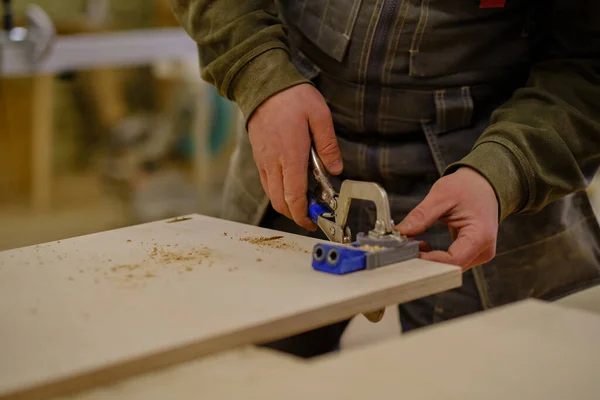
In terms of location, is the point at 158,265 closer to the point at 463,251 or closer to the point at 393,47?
the point at 463,251

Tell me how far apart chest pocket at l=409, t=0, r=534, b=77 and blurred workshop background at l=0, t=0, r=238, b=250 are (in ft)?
8.18

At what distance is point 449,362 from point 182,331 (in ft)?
1.00

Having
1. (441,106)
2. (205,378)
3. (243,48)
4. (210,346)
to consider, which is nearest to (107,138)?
(243,48)

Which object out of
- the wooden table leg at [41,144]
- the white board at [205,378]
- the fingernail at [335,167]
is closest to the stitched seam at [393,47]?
the fingernail at [335,167]

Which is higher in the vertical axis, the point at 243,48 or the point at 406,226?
the point at 243,48

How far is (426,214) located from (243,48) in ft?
1.67

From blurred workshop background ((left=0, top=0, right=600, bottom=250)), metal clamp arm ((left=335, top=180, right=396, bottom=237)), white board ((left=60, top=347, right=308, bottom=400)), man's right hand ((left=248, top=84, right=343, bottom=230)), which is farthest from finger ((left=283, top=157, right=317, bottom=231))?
blurred workshop background ((left=0, top=0, right=600, bottom=250))

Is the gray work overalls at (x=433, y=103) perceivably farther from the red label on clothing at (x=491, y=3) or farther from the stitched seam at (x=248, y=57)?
the stitched seam at (x=248, y=57)

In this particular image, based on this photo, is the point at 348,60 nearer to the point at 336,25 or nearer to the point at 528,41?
the point at 336,25

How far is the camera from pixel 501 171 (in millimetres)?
1365

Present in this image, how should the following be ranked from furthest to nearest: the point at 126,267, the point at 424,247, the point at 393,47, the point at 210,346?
the point at 393,47 < the point at 424,247 < the point at 126,267 < the point at 210,346

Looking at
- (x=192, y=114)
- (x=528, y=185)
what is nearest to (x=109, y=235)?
(x=528, y=185)

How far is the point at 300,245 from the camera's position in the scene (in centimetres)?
137

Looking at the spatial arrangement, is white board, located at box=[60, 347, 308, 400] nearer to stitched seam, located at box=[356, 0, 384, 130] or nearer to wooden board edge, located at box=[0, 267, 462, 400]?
wooden board edge, located at box=[0, 267, 462, 400]
